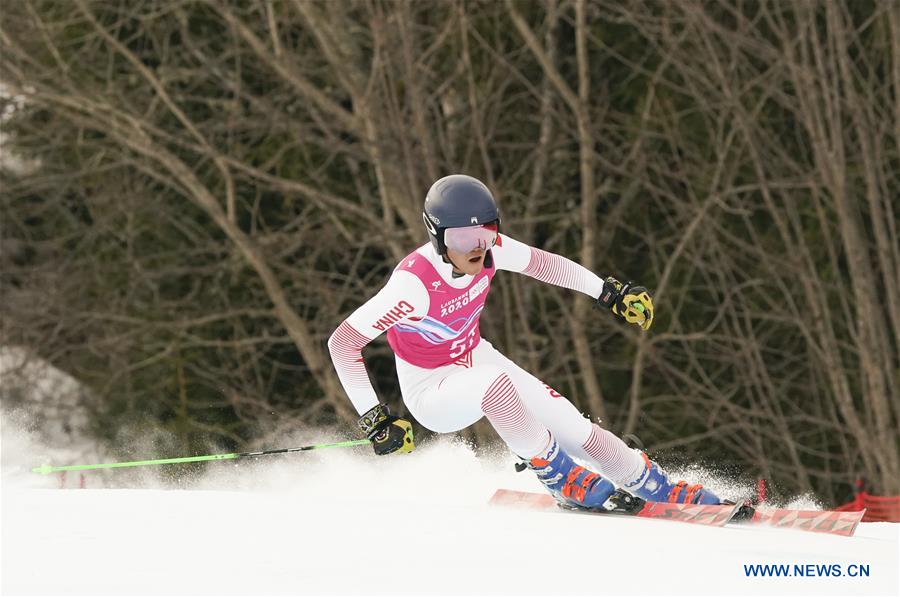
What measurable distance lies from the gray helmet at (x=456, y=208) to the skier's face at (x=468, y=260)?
0.15 ft

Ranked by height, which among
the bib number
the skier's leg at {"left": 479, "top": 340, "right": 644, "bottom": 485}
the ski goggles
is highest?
the ski goggles

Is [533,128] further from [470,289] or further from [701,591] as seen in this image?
[701,591]

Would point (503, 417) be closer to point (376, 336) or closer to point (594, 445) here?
point (594, 445)

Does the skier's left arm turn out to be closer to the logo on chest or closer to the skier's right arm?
the logo on chest

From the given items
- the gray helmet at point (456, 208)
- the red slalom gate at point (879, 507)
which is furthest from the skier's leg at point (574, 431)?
the red slalom gate at point (879, 507)

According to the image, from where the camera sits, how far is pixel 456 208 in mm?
4957

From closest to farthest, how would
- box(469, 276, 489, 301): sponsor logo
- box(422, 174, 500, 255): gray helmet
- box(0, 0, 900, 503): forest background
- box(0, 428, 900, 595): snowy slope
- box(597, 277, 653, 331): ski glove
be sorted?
box(0, 428, 900, 595): snowy slope, box(422, 174, 500, 255): gray helmet, box(469, 276, 489, 301): sponsor logo, box(597, 277, 653, 331): ski glove, box(0, 0, 900, 503): forest background

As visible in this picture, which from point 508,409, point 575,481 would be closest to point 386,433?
point 508,409

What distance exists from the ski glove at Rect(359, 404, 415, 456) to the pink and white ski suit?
7 cm

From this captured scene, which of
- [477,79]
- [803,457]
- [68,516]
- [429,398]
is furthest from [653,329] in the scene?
[68,516]

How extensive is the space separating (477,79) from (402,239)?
8.00 ft

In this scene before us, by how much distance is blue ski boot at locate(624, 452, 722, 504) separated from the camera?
554 cm

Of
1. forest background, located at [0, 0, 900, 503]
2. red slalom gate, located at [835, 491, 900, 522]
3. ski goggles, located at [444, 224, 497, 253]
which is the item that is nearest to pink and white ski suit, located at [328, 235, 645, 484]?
ski goggles, located at [444, 224, 497, 253]

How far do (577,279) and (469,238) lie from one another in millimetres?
722
